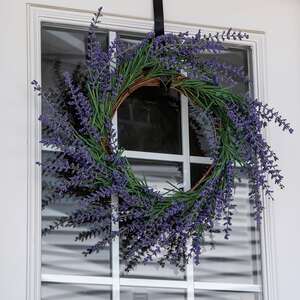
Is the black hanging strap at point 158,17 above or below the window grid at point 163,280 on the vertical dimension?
above

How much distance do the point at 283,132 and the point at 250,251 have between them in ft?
1.12

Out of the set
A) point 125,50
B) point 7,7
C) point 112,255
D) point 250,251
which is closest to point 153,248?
point 112,255

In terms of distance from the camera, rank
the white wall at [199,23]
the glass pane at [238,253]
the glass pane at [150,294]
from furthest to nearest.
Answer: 1. the glass pane at [238,253]
2. the glass pane at [150,294]
3. the white wall at [199,23]

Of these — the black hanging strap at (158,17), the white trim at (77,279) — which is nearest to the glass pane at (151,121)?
the black hanging strap at (158,17)

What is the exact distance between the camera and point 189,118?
2689 mm

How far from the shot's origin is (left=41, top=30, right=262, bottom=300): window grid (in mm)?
2506

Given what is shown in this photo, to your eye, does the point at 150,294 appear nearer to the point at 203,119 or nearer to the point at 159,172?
the point at 159,172

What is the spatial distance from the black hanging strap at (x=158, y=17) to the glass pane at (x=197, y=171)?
1.18 feet

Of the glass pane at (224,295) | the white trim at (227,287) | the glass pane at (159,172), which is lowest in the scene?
the glass pane at (224,295)

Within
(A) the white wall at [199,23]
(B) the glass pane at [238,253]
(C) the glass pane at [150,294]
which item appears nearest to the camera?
(A) the white wall at [199,23]

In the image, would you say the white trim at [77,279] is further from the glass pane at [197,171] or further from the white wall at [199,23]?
the glass pane at [197,171]

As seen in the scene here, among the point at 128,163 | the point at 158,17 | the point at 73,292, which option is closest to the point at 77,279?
the point at 73,292

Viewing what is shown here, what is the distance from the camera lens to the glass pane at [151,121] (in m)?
2.63

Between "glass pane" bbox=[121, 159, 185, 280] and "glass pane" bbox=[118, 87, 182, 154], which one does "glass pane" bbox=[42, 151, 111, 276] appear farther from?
"glass pane" bbox=[118, 87, 182, 154]
